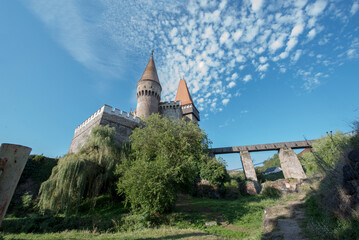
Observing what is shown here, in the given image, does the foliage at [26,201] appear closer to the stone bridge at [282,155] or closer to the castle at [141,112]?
the castle at [141,112]

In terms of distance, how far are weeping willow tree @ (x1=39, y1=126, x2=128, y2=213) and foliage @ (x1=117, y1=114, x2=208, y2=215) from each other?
155 cm

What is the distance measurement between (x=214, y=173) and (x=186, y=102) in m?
14.3

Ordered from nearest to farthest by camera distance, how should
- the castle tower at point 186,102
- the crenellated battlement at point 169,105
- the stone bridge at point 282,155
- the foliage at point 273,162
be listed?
the stone bridge at point 282,155
the crenellated battlement at point 169,105
the castle tower at point 186,102
the foliage at point 273,162

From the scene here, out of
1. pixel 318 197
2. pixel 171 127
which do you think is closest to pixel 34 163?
pixel 171 127

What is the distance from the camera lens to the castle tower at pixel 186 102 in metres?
25.7

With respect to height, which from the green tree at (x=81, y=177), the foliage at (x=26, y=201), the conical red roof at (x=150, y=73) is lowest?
the foliage at (x=26, y=201)

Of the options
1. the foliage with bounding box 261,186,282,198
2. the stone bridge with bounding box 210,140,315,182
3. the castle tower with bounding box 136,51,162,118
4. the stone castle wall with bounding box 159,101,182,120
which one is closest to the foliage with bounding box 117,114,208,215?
the foliage with bounding box 261,186,282,198

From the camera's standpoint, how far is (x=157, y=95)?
23.3 m

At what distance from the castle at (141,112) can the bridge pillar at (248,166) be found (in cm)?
895

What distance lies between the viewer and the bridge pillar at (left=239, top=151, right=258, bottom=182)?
1917 centimetres

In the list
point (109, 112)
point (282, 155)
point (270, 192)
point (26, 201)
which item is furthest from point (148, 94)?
point (282, 155)

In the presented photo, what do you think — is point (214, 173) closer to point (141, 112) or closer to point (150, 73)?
point (141, 112)

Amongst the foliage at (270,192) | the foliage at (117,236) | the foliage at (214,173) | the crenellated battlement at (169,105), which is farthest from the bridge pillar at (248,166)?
the foliage at (117,236)

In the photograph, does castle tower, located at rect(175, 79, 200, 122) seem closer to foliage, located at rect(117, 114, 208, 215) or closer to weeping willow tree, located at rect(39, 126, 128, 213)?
foliage, located at rect(117, 114, 208, 215)
